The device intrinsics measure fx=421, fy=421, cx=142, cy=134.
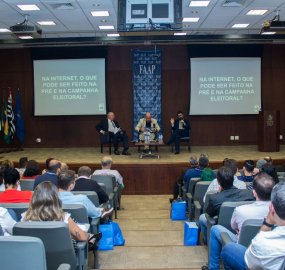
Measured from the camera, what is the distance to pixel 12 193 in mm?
3904

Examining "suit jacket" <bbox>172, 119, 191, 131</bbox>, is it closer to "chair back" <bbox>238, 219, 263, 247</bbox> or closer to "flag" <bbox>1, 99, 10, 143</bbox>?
"flag" <bbox>1, 99, 10, 143</bbox>

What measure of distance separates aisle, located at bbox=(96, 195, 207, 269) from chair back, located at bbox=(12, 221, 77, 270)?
124 centimetres

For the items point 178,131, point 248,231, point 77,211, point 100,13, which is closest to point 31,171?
point 77,211

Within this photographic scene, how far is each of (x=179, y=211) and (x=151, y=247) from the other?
62.7 inches

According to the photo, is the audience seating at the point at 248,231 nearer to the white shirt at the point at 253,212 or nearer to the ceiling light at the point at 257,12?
the white shirt at the point at 253,212

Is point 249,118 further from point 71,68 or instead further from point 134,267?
point 134,267

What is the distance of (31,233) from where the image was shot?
264 cm

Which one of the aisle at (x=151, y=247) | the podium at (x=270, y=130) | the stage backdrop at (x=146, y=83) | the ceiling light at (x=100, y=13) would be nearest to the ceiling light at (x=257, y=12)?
the podium at (x=270, y=130)

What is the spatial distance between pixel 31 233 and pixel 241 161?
694 centimetres

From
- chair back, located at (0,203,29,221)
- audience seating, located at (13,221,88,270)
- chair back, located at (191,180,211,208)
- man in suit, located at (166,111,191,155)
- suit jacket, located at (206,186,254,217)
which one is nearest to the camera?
audience seating, located at (13,221,88,270)

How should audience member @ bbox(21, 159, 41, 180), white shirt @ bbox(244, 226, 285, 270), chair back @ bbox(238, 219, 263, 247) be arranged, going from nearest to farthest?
1. white shirt @ bbox(244, 226, 285, 270)
2. chair back @ bbox(238, 219, 263, 247)
3. audience member @ bbox(21, 159, 41, 180)

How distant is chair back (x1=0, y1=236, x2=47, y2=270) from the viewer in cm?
227

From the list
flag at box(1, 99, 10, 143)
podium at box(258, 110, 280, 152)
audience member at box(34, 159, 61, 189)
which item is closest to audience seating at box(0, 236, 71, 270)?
audience member at box(34, 159, 61, 189)

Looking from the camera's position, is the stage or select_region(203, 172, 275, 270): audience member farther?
the stage
